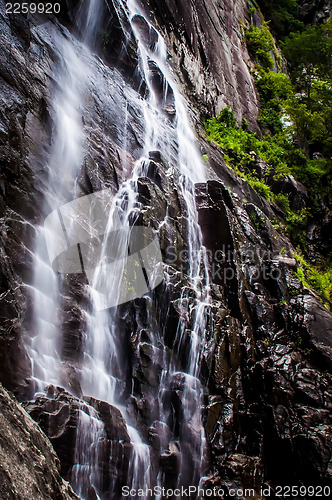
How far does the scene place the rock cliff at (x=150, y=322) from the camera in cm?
498

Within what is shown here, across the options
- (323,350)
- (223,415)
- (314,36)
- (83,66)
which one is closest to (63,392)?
(223,415)

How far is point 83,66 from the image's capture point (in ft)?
33.0

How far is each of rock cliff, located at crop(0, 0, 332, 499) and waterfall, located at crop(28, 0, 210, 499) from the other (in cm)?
11

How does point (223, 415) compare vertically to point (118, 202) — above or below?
below

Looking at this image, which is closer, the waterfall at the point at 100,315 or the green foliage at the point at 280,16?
the waterfall at the point at 100,315

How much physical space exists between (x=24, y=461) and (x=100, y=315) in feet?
12.9

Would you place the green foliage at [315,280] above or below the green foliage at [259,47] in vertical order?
below

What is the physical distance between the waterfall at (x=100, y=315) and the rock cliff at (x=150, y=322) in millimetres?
113

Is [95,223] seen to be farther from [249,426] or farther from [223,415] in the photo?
[249,426]

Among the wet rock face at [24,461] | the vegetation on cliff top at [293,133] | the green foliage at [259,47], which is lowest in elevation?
the wet rock face at [24,461]

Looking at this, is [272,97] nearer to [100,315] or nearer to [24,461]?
[100,315]

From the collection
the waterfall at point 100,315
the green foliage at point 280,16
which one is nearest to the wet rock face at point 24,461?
the waterfall at point 100,315

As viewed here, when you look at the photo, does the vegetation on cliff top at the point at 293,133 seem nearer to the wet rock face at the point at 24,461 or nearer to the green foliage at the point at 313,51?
the green foliage at the point at 313,51

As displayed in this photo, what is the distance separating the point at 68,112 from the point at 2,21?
2.40 m
